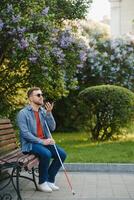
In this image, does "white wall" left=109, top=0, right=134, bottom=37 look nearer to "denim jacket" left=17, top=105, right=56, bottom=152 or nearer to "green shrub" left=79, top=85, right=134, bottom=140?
"green shrub" left=79, top=85, right=134, bottom=140

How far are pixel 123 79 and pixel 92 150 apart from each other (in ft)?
27.6

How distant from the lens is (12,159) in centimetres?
892

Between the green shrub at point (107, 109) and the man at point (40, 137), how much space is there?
6888 millimetres

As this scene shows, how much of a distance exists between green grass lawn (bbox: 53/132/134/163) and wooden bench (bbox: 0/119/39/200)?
271 cm

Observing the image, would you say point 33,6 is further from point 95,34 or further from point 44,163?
point 95,34

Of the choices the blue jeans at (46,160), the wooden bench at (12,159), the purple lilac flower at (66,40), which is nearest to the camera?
the wooden bench at (12,159)

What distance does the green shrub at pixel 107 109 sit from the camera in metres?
16.8

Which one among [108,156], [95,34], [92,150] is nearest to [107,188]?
[108,156]

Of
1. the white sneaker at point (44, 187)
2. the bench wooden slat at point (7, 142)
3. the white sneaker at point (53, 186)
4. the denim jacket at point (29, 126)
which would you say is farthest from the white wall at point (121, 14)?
the white sneaker at point (44, 187)

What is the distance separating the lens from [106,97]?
55.0ft

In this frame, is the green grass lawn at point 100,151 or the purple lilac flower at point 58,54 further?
the purple lilac flower at point 58,54

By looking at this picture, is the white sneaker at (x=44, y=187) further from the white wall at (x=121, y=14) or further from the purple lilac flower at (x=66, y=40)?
the white wall at (x=121, y=14)

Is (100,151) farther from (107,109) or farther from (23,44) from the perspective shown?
(23,44)

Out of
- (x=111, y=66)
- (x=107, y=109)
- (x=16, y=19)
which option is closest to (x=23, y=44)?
(x=16, y=19)
